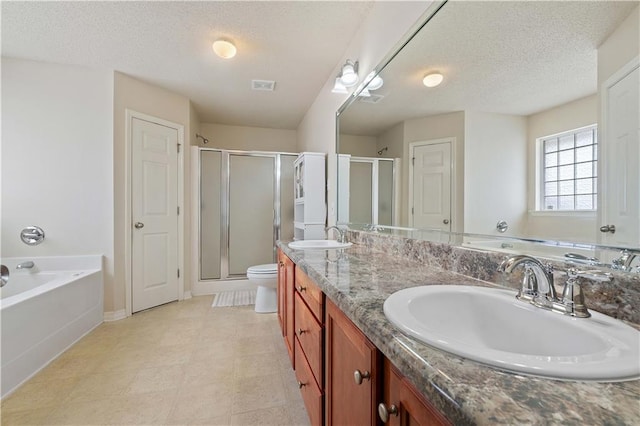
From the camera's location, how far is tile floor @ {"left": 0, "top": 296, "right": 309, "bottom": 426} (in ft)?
4.41

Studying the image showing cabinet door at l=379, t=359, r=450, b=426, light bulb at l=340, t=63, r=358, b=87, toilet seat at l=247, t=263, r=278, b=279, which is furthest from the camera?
toilet seat at l=247, t=263, r=278, b=279

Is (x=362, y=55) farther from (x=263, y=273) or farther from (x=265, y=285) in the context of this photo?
(x=265, y=285)

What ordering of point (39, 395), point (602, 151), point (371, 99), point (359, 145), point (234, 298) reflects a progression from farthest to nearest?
1. point (234, 298)
2. point (359, 145)
3. point (371, 99)
4. point (39, 395)
5. point (602, 151)

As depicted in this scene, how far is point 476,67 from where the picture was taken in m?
1.01

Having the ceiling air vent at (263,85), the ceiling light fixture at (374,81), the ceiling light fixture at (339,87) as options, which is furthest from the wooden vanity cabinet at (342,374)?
the ceiling air vent at (263,85)

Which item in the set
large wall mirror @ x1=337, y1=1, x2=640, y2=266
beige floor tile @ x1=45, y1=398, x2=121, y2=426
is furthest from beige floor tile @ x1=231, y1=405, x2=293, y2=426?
large wall mirror @ x1=337, y1=1, x2=640, y2=266

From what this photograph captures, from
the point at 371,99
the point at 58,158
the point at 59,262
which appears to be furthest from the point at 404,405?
the point at 58,158

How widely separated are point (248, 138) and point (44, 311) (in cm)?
312

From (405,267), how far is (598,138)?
0.73m

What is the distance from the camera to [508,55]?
2.83 feet

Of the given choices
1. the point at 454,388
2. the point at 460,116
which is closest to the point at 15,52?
the point at 460,116

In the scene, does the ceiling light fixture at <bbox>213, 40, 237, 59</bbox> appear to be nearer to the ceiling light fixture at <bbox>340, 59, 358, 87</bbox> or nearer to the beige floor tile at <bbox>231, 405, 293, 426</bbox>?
the ceiling light fixture at <bbox>340, 59, 358, 87</bbox>

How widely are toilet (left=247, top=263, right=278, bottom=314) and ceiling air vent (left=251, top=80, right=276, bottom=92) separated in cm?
193

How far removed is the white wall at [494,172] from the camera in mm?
842
